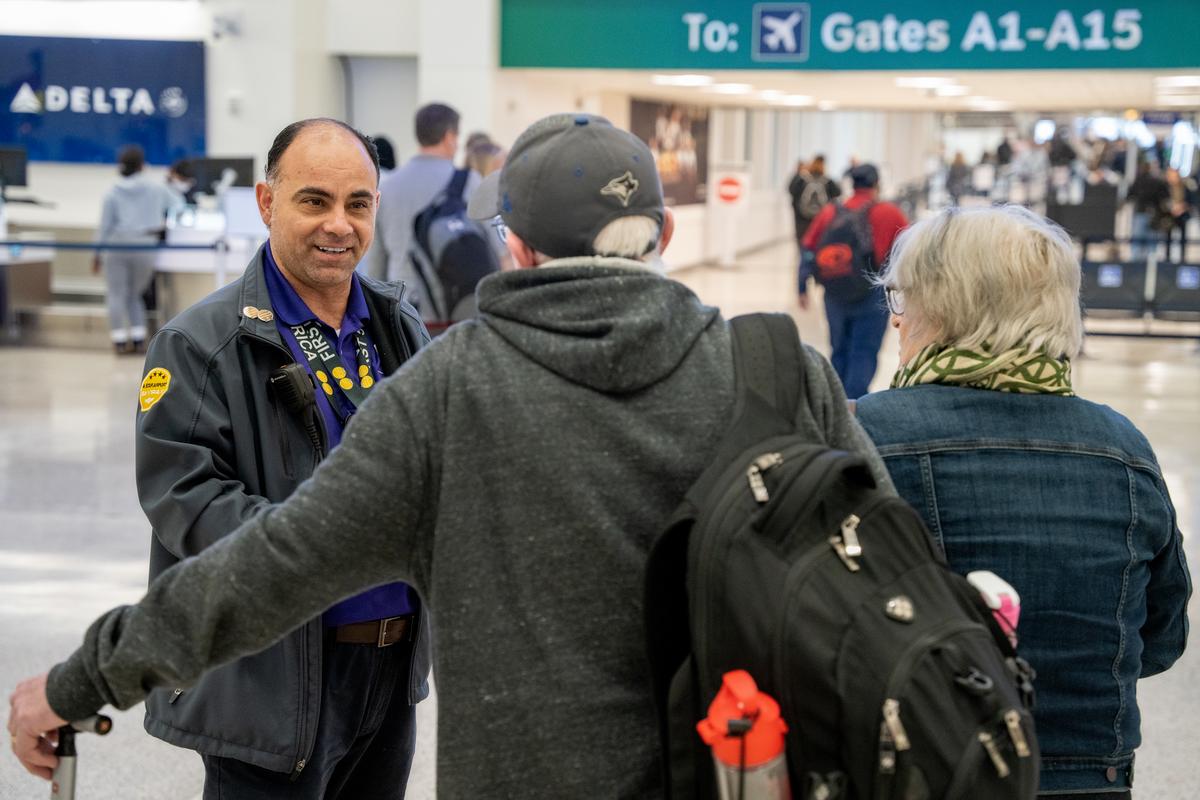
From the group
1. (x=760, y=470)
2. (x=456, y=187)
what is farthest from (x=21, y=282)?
(x=760, y=470)

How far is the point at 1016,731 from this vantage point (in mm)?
1275

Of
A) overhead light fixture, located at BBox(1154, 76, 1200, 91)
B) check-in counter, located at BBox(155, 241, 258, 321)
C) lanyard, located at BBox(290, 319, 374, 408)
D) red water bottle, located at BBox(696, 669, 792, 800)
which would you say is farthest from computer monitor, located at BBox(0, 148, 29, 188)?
red water bottle, located at BBox(696, 669, 792, 800)

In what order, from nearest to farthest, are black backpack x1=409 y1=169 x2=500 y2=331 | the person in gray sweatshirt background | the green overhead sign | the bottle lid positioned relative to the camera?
the bottle lid → black backpack x1=409 y1=169 x2=500 y2=331 → the person in gray sweatshirt background → the green overhead sign

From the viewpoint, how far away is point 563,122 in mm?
1425

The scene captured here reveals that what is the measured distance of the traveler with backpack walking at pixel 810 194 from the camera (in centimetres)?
1716

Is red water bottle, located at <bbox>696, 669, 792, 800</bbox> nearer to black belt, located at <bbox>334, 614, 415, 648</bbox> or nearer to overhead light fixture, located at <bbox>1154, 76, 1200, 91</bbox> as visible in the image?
black belt, located at <bbox>334, 614, 415, 648</bbox>

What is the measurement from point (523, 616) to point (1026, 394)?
81 cm

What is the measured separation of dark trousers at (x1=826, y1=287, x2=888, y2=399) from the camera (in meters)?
7.73

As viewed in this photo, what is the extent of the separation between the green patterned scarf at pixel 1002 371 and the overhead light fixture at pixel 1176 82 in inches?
459

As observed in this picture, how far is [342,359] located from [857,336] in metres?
5.92

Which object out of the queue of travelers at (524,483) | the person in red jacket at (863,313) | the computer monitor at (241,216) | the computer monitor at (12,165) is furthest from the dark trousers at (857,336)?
the computer monitor at (12,165)

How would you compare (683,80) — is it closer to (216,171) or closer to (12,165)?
(216,171)

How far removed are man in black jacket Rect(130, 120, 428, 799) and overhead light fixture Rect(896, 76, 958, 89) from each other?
11.5 metres

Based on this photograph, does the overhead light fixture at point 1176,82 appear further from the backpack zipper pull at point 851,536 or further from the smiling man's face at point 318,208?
the backpack zipper pull at point 851,536
